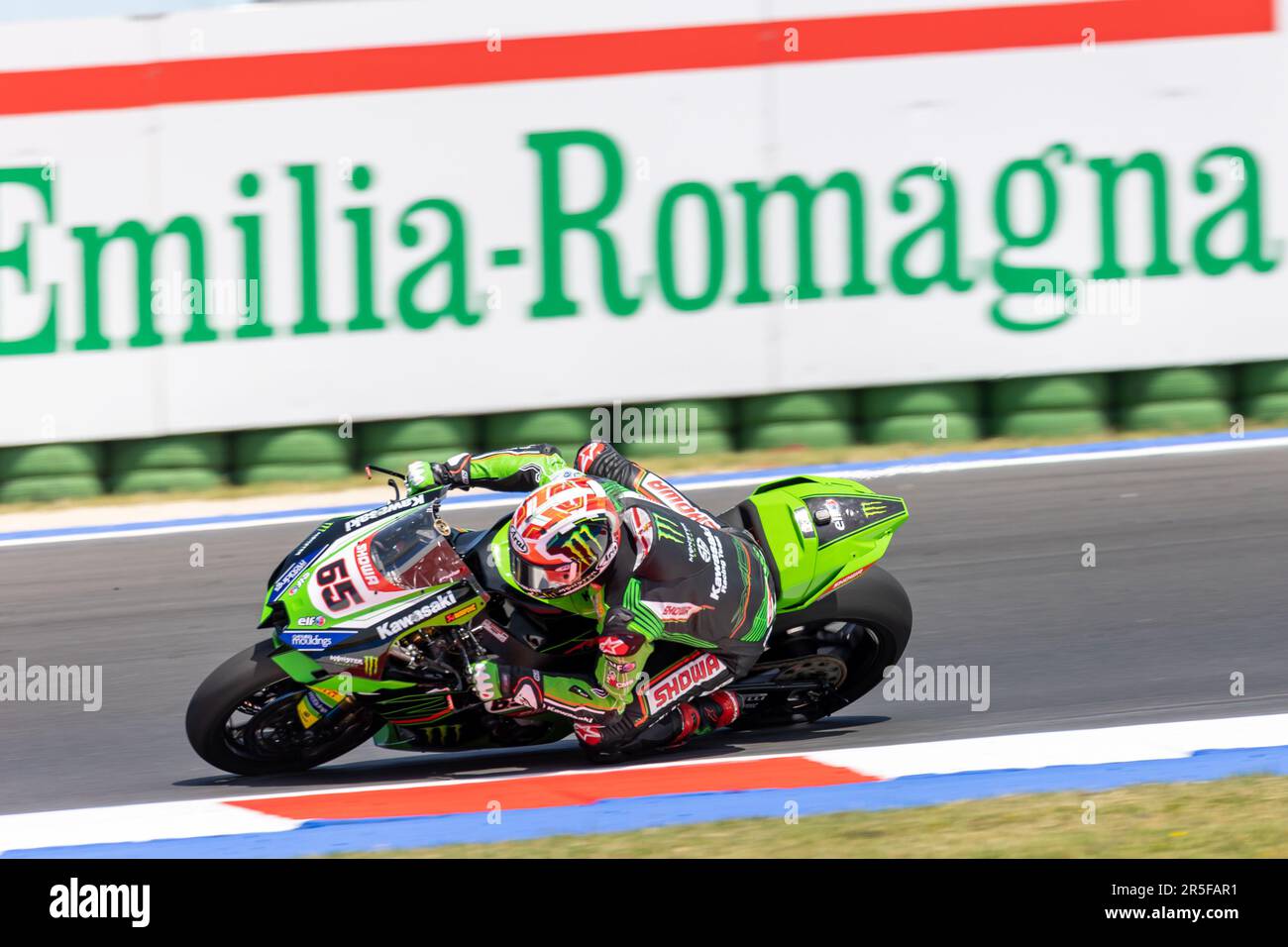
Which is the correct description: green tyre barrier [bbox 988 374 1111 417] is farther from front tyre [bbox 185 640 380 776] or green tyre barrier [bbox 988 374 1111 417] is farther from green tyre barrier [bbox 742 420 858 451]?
front tyre [bbox 185 640 380 776]

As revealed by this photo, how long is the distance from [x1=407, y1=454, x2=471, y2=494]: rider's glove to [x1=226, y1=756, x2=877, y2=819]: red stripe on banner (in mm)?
1052

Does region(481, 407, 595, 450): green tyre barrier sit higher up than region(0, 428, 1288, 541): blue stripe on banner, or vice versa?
region(481, 407, 595, 450): green tyre barrier

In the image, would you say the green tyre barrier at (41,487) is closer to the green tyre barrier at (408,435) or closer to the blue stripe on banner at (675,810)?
the green tyre barrier at (408,435)

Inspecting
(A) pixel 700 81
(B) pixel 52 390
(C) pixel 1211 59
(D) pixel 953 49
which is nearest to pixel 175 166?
(B) pixel 52 390

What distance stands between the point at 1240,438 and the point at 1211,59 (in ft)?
7.94

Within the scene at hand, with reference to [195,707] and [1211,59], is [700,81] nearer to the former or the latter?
[1211,59]

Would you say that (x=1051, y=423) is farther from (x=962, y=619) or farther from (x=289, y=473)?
(x=289, y=473)

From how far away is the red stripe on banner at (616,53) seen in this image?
1035 cm

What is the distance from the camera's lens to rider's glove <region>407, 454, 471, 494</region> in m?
5.80

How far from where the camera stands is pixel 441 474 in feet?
19.2

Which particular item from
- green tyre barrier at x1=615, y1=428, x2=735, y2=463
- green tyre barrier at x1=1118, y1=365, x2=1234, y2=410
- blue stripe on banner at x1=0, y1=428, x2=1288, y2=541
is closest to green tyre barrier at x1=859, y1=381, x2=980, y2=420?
blue stripe on banner at x1=0, y1=428, x2=1288, y2=541

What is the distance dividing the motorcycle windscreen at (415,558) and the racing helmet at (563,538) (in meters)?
0.28

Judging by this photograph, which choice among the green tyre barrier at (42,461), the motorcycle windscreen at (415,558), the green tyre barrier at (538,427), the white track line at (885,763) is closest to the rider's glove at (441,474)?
the motorcycle windscreen at (415,558)

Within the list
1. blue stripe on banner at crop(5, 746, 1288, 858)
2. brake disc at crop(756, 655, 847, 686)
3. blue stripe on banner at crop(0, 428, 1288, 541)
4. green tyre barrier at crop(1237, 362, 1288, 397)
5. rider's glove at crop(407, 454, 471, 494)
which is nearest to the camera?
blue stripe on banner at crop(5, 746, 1288, 858)
